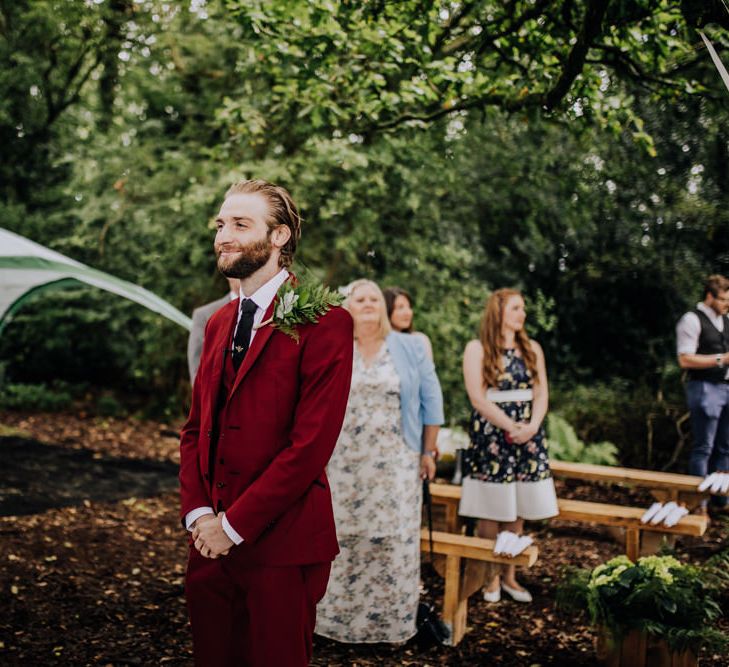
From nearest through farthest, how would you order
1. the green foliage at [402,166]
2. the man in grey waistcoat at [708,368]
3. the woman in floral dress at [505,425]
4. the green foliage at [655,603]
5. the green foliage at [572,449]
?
the green foliage at [655,603]
the woman in floral dress at [505,425]
the green foliage at [402,166]
the man in grey waistcoat at [708,368]
the green foliage at [572,449]

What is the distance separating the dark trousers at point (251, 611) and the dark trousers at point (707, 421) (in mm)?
5166

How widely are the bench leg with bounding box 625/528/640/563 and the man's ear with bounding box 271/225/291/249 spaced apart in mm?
3661

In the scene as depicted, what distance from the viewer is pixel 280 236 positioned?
238 centimetres

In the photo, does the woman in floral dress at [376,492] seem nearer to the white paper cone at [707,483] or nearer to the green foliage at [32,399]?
the white paper cone at [707,483]

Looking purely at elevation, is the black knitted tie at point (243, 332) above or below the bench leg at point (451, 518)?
above

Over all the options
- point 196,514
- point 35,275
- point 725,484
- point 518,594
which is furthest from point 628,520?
point 35,275

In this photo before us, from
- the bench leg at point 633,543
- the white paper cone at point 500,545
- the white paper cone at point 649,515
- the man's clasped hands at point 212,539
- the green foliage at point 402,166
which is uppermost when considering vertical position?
Result: the green foliage at point 402,166

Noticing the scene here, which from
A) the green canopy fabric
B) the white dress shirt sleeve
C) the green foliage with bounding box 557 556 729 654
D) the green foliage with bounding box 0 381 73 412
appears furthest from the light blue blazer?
the green foliage with bounding box 0 381 73 412

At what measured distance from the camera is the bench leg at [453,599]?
14.3 ft

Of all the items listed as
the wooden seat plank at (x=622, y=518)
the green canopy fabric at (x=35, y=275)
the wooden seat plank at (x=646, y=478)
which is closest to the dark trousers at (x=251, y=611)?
the green canopy fabric at (x=35, y=275)

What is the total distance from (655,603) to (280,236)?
2.79 meters

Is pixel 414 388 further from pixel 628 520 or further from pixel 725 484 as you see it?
pixel 725 484

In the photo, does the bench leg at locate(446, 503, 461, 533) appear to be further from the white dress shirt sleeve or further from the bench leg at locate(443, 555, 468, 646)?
the white dress shirt sleeve

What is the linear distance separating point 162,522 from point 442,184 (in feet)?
15.9
